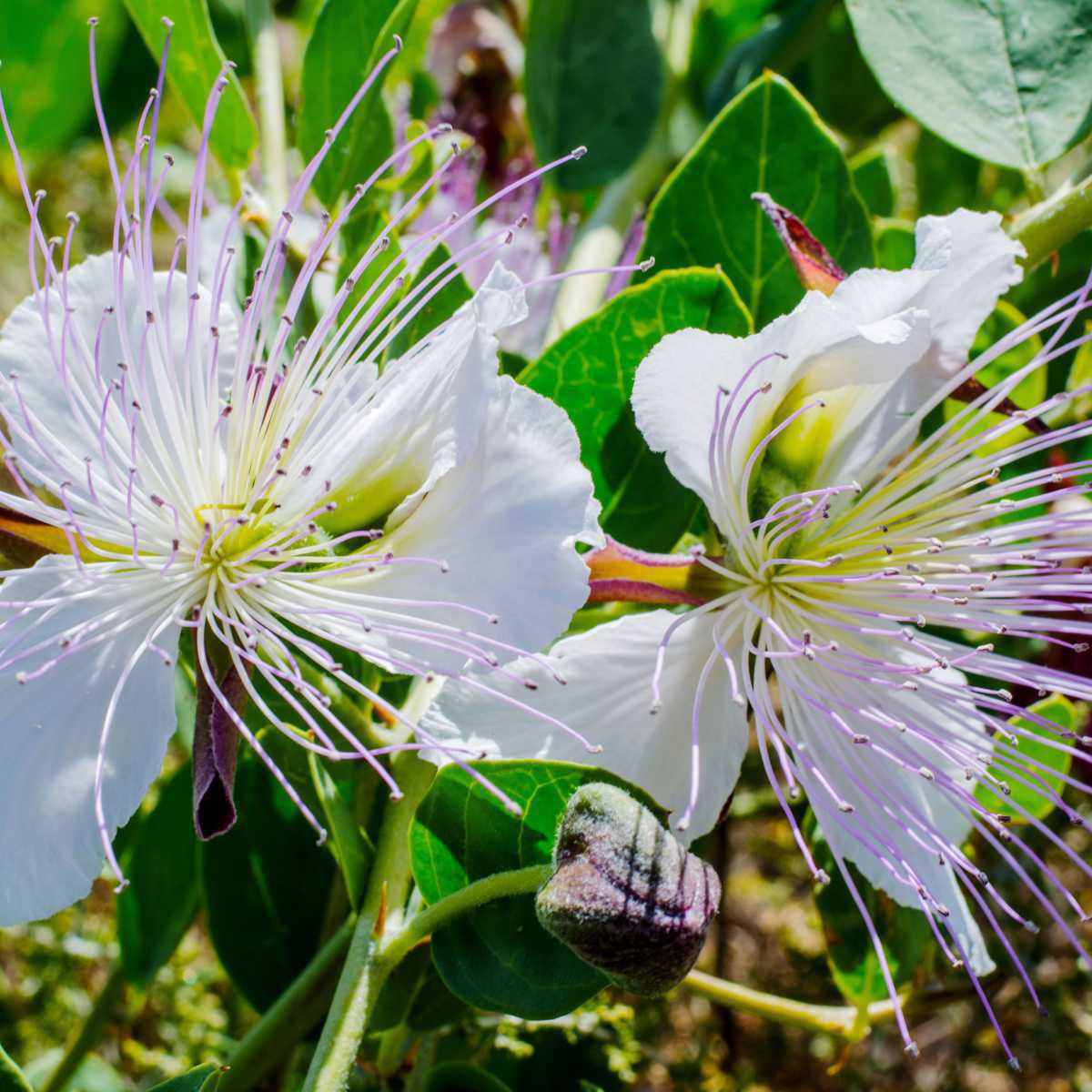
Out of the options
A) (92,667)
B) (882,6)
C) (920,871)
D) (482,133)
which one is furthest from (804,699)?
(482,133)

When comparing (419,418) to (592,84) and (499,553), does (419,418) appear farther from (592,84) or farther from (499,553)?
(592,84)

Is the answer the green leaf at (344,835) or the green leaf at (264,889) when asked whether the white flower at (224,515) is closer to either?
the green leaf at (344,835)

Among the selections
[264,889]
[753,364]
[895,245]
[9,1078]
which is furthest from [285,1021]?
[895,245]

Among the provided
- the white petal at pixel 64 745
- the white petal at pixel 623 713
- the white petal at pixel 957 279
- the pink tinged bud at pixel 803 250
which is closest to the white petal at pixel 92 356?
the white petal at pixel 64 745

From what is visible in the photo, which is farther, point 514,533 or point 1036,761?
point 1036,761

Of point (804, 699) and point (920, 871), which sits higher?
point (804, 699)

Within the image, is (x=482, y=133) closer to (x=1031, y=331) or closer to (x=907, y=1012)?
(x=1031, y=331)

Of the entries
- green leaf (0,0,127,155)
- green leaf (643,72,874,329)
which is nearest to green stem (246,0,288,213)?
green leaf (0,0,127,155)
